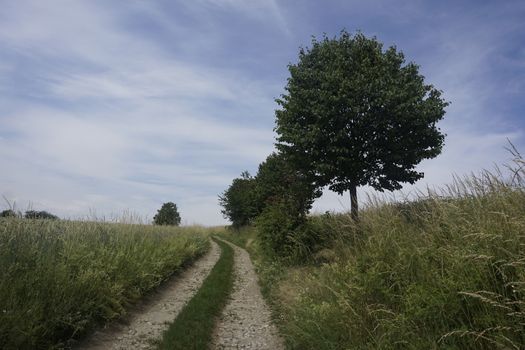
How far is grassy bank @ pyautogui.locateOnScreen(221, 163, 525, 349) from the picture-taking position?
4141mm

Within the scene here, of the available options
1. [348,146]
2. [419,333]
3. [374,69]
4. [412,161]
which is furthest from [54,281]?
[412,161]

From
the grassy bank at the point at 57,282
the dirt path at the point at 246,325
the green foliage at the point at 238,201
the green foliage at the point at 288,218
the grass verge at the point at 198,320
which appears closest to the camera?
the grassy bank at the point at 57,282

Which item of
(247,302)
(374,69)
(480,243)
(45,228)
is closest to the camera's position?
(480,243)

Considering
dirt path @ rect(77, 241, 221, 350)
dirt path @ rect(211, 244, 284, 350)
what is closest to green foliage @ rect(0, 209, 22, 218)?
dirt path @ rect(77, 241, 221, 350)

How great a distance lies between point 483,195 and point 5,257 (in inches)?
295

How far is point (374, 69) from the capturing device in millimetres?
17141

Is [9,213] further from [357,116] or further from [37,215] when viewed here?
[357,116]

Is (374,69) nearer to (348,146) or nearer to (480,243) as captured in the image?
(348,146)

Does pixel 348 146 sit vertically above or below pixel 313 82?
below

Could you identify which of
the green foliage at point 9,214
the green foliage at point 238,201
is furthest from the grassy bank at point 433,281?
the green foliage at point 238,201

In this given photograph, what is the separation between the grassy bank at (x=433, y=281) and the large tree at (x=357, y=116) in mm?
9291

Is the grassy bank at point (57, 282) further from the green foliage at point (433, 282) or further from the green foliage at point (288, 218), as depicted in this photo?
the green foliage at point (288, 218)

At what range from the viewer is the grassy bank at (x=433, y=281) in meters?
4.14

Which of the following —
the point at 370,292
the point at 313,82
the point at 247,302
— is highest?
the point at 313,82
